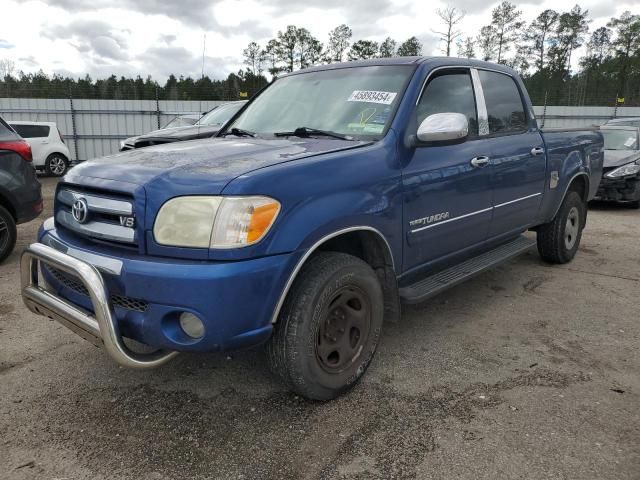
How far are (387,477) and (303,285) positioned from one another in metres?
0.92

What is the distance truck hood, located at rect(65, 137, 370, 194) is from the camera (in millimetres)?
2340

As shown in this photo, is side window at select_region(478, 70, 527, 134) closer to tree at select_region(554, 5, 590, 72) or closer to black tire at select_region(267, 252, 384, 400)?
black tire at select_region(267, 252, 384, 400)

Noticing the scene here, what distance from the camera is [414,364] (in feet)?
10.7

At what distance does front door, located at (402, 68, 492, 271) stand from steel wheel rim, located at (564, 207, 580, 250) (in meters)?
1.94

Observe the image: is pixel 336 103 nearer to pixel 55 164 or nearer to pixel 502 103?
pixel 502 103

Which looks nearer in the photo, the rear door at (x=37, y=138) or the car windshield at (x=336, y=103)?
the car windshield at (x=336, y=103)

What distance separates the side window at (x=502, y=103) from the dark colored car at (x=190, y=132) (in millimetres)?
3862

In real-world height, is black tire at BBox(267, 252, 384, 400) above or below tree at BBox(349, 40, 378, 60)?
below

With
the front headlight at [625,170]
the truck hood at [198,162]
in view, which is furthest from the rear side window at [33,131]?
the front headlight at [625,170]

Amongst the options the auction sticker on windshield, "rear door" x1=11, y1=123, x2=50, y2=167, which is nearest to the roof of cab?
the auction sticker on windshield

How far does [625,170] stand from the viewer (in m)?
9.00

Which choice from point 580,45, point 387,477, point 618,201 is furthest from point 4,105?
point 580,45

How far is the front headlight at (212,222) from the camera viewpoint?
223 cm

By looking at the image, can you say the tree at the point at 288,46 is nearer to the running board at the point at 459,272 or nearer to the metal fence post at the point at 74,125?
the metal fence post at the point at 74,125
